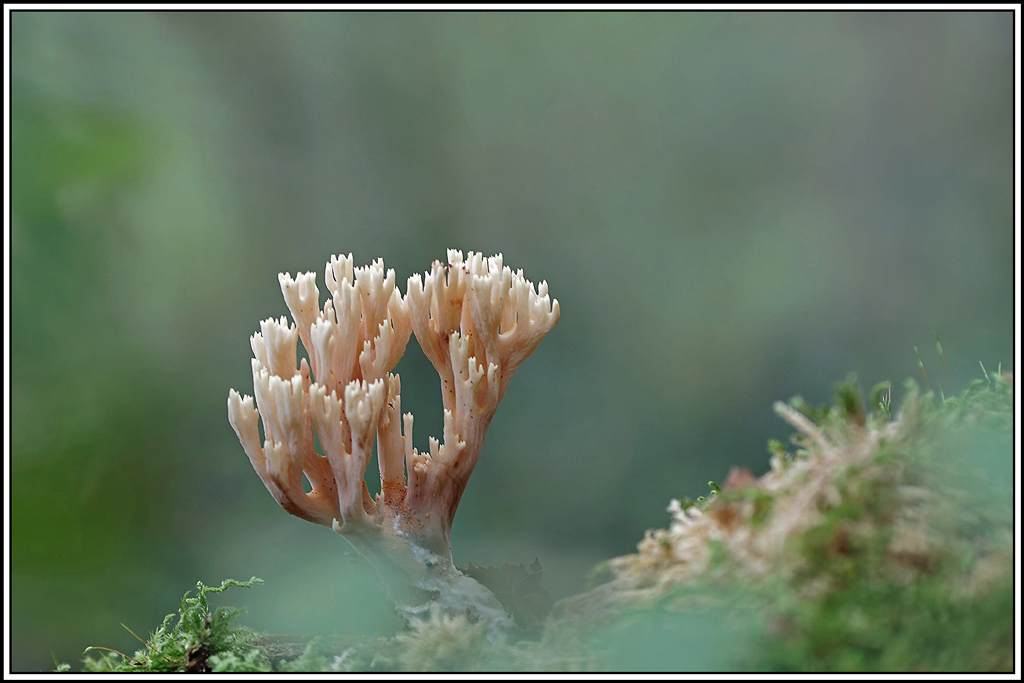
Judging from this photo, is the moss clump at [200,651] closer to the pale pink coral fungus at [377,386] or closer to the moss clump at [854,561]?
the pale pink coral fungus at [377,386]

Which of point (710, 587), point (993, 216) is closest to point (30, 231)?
point (710, 587)

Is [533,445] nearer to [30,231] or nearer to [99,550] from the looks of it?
[99,550]

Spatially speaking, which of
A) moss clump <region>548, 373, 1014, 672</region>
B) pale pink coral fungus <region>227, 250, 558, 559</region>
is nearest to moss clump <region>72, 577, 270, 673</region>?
pale pink coral fungus <region>227, 250, 558, 559</region>

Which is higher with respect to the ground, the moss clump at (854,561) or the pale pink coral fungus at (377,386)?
the pale pink coral fungus at (377,386)

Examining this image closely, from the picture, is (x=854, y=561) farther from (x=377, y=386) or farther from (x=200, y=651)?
(x=200, y=651)

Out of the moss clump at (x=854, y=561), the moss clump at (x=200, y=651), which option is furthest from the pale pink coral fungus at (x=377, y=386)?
the moss clump at (x=854, y=561)

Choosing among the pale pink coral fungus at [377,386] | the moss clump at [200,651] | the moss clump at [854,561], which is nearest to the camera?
the moss clump at [854,561]

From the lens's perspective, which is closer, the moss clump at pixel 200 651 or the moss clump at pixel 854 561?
the moss clump at pixel 854 561

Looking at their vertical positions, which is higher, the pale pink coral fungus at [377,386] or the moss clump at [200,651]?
the pale pink coral fungus at [377,386]

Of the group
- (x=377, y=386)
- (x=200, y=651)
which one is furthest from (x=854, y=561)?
(x=200, y=651)

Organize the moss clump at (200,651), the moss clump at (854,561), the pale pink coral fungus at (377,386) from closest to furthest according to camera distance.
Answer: the moss clump at (854,561) < the moss clump at (200,651) < the pale pink coral fungus at (377,386)

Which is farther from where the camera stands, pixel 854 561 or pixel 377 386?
pixel 377 386
